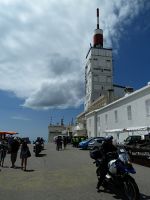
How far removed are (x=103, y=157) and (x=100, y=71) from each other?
90.4 meters

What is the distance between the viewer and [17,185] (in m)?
10.5

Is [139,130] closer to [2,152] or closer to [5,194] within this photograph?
[2,152]

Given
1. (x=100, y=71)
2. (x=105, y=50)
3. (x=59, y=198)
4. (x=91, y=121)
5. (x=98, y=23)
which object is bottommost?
(x=59, y=198)

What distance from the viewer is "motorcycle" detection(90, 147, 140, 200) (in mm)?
7652

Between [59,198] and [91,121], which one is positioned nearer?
[59,198]

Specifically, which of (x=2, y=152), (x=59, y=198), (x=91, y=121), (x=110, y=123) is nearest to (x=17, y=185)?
(x=59, y=198)

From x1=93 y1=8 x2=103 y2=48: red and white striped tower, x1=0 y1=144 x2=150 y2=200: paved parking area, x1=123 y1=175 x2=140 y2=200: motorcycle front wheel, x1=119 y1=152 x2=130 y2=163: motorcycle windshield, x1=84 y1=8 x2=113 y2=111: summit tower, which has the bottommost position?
x1=0 y1=144 x2=150 y2=200: paved parking area

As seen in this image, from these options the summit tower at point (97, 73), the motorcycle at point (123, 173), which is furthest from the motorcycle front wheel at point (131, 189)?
the summit tower at point (97, 73)

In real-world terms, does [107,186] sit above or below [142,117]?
below

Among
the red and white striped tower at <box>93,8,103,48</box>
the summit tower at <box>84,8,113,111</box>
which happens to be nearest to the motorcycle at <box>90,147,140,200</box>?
the summit tower at <box>84,8,113,111</box>

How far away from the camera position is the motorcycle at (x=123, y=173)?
7.65m

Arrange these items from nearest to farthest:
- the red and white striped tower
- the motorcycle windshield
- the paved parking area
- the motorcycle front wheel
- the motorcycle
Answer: the motorcycle front wheel
the motorcycle
the motorcycle windshield
the paved parking area
the red and white striped tower

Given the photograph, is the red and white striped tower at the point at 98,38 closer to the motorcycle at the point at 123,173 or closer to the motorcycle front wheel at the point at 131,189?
the motorcycle at the point at 123,173

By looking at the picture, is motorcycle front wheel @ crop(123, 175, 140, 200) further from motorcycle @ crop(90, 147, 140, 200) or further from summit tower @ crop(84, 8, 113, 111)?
summit tower @ crop(84, 8, 113, 111)
